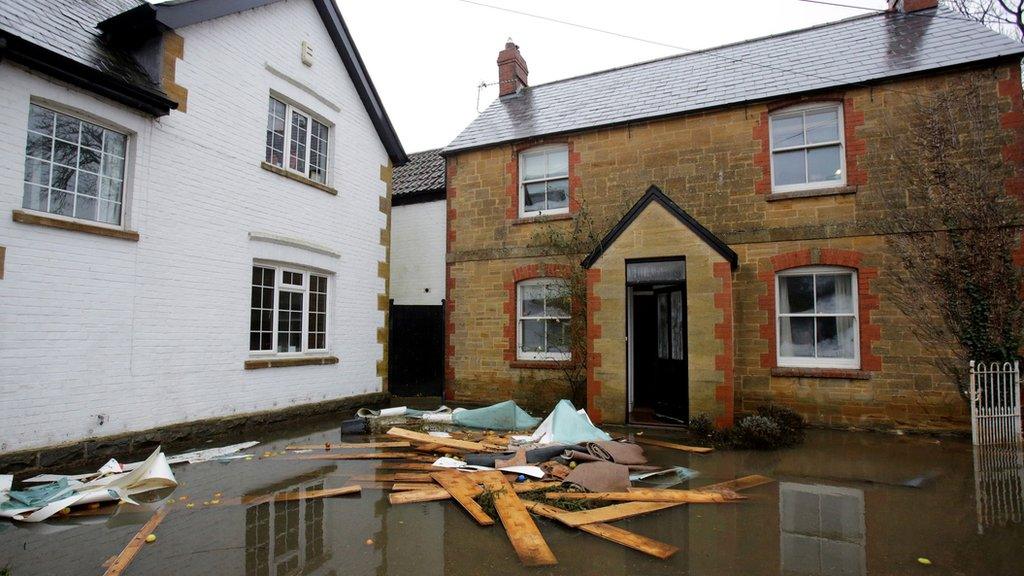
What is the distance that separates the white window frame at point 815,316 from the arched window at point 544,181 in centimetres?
458

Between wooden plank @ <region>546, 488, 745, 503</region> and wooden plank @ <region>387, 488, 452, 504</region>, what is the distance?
1080mm

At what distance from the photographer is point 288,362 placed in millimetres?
9539

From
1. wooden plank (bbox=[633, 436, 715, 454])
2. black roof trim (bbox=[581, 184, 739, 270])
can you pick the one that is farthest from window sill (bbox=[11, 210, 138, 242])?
wooden plank (bbox=[633, 436, 715, 454])

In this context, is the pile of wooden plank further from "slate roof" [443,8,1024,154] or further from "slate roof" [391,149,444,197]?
"slate roof" [391,149,444,197]

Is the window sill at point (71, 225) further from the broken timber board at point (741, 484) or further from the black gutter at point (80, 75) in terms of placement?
the broken timber board at point (741, 484)

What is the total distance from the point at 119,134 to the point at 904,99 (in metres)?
12.2

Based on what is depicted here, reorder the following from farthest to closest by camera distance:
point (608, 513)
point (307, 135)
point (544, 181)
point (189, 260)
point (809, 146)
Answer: point (544, 181), point (307, 135), point (809, 146), point (189, 260), point (608, 513)

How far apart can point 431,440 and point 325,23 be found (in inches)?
349

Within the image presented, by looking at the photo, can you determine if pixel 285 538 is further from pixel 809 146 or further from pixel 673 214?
pixel 809 146

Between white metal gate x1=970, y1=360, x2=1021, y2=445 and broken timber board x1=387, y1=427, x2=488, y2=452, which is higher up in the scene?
white metal gate x1=970, y1=360, x2=1021, y2=445

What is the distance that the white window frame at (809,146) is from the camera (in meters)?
9.57

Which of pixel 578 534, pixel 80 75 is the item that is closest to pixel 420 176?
pixel 80 75

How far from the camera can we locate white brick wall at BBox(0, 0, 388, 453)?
244 inches

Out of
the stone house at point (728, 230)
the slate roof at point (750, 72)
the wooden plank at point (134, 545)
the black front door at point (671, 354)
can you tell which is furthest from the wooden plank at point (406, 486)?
the slate roof at point (750, 72)
